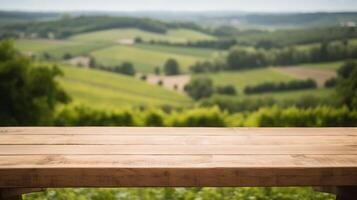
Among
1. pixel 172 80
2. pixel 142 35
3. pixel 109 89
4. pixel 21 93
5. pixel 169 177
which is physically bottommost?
pixel 109 89

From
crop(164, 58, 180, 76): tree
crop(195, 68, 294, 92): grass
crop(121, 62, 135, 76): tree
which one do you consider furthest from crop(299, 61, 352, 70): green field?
crop(121, 62, 135, 76): tree

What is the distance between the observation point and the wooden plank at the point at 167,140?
6.40 ft

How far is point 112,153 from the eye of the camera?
5.89ft

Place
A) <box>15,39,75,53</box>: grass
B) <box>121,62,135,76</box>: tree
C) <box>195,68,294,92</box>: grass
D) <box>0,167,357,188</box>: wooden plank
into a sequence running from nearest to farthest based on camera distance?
<box>0,167,357,188</box>: wooden plank → <box>195,68,294,92</box>: grass → <box>15,39,75,53</box>: grass → <box>121,62,135,76</box>: tree

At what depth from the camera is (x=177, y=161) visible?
1715mm

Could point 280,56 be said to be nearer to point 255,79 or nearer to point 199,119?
point 255,79

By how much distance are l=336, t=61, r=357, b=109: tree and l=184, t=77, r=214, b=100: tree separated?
304 centimetres

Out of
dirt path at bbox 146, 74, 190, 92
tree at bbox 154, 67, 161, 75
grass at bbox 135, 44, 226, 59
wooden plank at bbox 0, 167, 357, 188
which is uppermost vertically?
wooden plank at bbox 0, 167, 357, 188

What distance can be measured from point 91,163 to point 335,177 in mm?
913

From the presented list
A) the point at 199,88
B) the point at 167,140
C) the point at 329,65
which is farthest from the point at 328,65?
the point at 167,140

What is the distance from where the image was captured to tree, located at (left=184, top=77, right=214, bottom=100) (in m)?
10.6

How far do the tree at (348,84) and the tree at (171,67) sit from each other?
4.05 m

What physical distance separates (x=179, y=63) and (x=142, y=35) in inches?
46.8

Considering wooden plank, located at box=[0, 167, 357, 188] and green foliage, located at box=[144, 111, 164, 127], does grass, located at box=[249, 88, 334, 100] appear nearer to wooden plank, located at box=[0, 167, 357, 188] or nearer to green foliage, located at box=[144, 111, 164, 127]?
green foliage, located at box=[144, 111, 164, 127]
